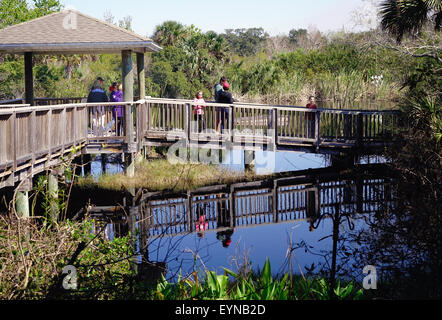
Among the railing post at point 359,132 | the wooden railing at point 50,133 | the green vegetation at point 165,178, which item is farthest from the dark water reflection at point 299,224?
the wooden railing at point 50,133

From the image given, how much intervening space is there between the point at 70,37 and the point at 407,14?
936cm

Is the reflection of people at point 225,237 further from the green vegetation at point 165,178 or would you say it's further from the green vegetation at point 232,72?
the green vegetation at point 232,72

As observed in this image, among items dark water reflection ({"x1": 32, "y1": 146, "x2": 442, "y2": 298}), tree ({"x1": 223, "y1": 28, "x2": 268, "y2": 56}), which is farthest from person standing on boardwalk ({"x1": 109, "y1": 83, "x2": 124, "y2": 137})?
tree ({"x1": 223, "y1": 28, "x2": 268, "y2": 56})

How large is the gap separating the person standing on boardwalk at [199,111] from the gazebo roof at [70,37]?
2.01 m

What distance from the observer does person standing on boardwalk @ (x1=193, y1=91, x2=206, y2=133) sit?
58.6 feet

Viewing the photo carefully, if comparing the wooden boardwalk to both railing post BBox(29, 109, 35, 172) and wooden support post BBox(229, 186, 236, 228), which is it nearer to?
wooden support post BBox(229, 186, 236, 228)

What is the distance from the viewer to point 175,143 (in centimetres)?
1827

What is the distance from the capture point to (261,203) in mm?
16375

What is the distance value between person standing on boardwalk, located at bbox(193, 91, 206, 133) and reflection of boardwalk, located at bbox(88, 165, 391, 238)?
2.00m

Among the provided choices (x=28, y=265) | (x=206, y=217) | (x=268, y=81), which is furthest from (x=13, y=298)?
(x=268, y=81)

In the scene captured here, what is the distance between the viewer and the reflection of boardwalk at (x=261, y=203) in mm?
14898

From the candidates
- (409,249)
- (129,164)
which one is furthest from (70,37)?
(409,249)

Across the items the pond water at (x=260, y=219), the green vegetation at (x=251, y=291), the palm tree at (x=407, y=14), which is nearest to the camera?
the green vegetation at (x=251, y=291)

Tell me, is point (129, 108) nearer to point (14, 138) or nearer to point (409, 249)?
point (14, 138)
